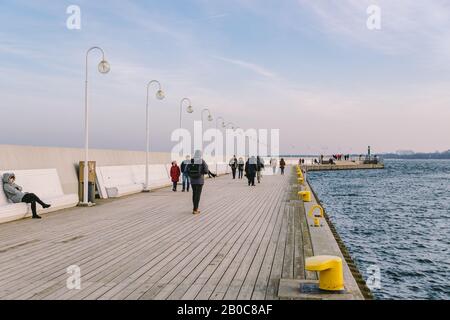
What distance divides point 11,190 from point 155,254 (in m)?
6.70

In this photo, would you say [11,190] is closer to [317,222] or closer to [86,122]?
[86,122]

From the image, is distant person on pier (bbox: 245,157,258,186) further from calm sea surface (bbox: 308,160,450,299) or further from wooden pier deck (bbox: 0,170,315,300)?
wooden pier deck (bbox: 0,170,315,300)

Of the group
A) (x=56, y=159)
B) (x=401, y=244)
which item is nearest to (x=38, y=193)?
(x=56, y=159)

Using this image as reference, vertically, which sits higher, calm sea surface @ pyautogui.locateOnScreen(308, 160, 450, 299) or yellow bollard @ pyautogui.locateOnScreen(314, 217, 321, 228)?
yellow bollard @ pyautogui.locateOnScreen(314, 217, 321, 228)

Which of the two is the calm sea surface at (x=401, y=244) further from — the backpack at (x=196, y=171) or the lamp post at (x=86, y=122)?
the lamp post at (x=86, y=122)

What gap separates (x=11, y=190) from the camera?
12.7 m

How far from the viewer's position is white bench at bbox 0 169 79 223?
12314 mm

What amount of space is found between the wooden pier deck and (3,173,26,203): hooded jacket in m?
0.96

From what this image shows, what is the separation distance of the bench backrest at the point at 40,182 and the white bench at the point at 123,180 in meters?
2.82

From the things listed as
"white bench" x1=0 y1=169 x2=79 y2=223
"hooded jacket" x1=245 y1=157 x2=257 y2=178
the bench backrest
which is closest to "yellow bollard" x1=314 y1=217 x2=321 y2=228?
"white bench" x1=0 y1=169 x2=79 y2=223

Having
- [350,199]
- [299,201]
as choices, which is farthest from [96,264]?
[350,199]

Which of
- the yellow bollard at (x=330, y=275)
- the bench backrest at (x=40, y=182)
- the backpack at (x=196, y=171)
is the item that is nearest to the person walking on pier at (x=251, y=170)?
the bench backrest at (x=40, y=182)
